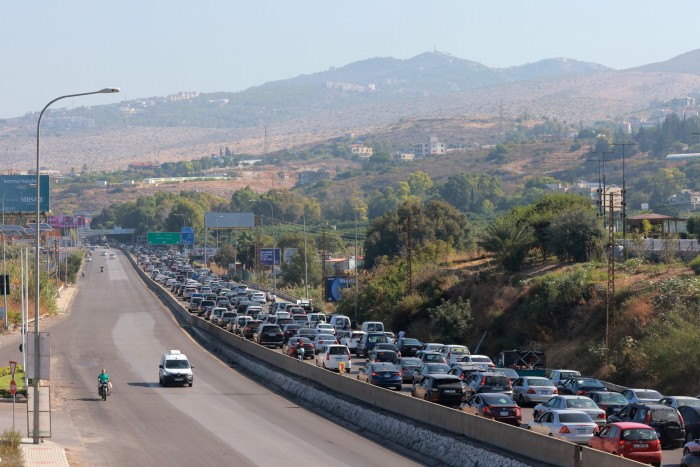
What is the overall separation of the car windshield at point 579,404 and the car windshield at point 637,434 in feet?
17.0

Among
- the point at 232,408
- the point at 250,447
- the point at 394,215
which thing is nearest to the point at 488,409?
the point at 250,447

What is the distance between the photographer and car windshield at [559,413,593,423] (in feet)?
92.6

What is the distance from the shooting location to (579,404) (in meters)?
30.6

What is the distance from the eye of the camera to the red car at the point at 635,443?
81.4 feet

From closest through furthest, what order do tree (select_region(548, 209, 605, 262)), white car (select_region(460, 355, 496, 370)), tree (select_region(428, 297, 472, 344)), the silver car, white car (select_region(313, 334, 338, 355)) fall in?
the silver car < white car (select_region(460, 355, 496, 370)) < white car (select_region(313, 334, 338, 355)) < tree (select_region(428, 297, 472, 344)) < tree (select_region(548, 209, 605, 262))

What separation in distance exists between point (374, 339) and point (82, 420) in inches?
903

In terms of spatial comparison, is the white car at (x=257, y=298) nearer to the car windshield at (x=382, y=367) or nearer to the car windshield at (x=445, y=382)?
the car windshield at (x=382, y=367)

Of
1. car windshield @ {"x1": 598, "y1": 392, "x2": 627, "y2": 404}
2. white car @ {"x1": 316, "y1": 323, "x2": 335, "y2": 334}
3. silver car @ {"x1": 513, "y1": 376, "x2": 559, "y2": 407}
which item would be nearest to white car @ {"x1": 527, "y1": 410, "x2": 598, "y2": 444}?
car windshield @ {"x1": 598, "y1": 392, "x2": 627, "y2": 404}

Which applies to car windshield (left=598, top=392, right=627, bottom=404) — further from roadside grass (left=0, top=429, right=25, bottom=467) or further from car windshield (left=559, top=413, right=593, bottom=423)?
roadside grass (left=0, top=429, right=25, bottom=467)

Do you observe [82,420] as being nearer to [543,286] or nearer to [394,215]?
[543,286]

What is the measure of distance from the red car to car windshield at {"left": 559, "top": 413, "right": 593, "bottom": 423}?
2643 mm

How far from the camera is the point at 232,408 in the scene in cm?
3972

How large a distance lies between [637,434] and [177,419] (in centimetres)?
1677

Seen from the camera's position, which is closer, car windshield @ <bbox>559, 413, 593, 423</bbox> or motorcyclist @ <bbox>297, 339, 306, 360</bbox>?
car windshield @ <bbox>559, 413, 593, 423</bbox>
